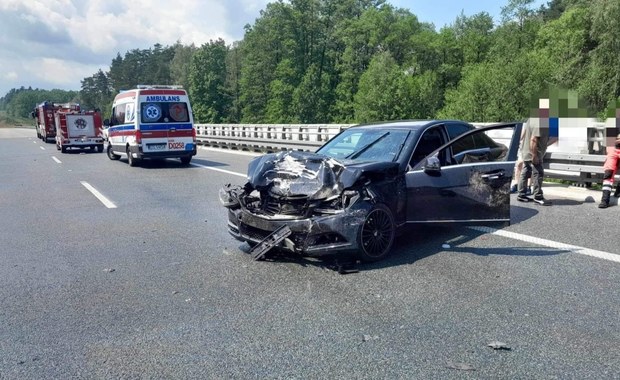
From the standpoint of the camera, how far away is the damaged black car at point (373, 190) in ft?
16.2

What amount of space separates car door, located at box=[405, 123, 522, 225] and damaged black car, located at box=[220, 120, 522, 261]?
0.01 m

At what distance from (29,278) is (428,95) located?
48.6 meters

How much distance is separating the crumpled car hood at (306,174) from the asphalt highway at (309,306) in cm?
78

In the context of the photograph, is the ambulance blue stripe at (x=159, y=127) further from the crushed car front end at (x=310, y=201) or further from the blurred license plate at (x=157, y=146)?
the crushed car front end at (x=310, y=201)

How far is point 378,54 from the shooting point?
172 ft

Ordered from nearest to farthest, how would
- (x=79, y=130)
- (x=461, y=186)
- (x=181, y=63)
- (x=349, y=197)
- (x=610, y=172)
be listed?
1. (x=349, y=197)
2. (x=461, y=186)
3. (x=610, y=172)
4. (x=79, y=130)
5. (x=181, y=63)

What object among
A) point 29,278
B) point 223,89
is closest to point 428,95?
point 223,89

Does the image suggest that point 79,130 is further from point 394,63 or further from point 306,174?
point 394,63

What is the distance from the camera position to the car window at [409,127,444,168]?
18.7 feet

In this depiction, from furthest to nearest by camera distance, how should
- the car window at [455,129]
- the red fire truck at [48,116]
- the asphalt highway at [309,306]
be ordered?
the red fire truck at [48,116], the car window at [455,129], the asphalt highway at [309,306]

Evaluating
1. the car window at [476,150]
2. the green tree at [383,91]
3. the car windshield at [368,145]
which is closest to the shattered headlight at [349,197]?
the car windshield at [368,145]

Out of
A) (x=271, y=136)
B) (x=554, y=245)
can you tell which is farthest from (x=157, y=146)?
(x=554, y=245)

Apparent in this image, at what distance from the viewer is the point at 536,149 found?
26.6ft

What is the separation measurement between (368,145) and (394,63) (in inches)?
1821
